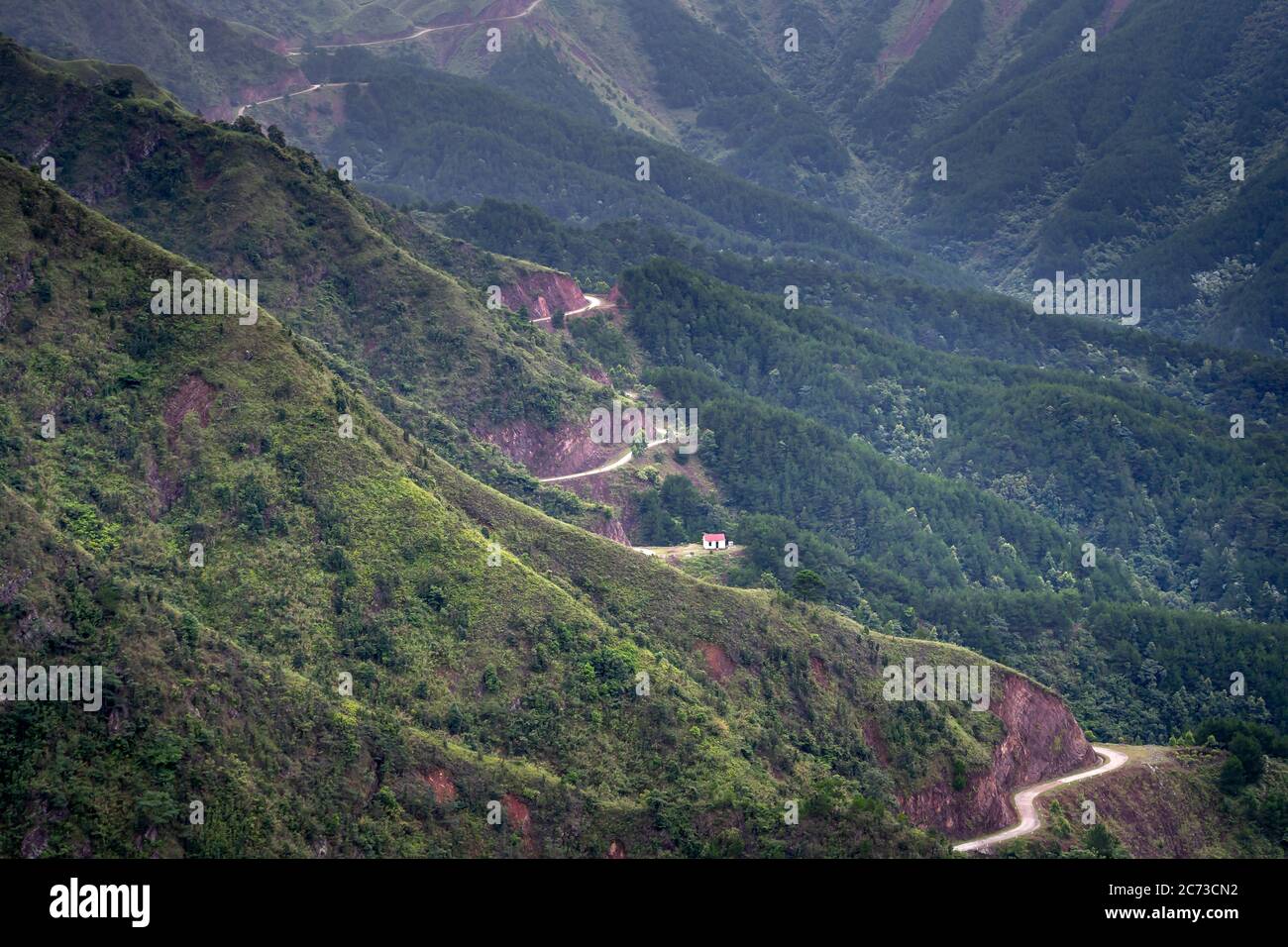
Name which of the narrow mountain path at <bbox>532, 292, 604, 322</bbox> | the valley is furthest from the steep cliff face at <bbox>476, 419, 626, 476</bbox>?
the narrow mountain path at <bbox>532, 292, 604, 322</bbox>

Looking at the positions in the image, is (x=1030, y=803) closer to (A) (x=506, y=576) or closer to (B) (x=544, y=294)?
(A) (x=506, y=576)

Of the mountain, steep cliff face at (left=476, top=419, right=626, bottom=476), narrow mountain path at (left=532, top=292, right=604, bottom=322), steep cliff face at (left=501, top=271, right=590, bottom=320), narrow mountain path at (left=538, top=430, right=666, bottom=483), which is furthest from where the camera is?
narrow mountain path at (left=532, top=292, right=604, bottom=322)

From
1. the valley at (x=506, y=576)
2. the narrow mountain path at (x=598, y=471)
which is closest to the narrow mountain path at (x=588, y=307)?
the valley at (x=506, y=576)

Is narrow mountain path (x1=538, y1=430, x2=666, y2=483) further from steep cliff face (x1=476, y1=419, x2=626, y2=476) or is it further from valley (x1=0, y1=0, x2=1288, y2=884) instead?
steep cliff face (x1=476, y1=419, x2=626, y2=476)

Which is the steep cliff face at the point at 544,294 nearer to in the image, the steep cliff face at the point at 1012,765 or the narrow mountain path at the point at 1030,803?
the steep cliff face at the point at 1012,765

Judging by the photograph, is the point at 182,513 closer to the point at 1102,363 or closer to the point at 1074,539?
the point at 1074,539

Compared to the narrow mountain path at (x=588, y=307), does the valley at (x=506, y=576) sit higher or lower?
lower

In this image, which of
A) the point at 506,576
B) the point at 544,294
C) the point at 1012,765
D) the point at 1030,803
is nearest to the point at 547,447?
the point at 544,294
